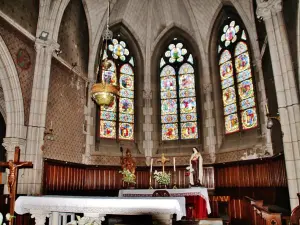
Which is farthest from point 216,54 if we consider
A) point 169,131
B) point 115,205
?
point 115,205

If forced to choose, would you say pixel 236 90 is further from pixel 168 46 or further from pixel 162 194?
pixel 162 194

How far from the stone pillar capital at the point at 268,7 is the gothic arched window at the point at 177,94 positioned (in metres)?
7.39

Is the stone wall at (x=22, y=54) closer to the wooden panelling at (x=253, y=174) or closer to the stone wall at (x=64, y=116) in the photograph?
the stone wall at (x=64, y=116)

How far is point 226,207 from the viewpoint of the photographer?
525 inches

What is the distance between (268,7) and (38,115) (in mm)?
8413

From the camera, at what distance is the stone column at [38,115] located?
32.8ft

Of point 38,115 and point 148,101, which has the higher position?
point 148,101

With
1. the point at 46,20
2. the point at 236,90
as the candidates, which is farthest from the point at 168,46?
the point at 46,20

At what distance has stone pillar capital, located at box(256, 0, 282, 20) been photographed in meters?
8.85

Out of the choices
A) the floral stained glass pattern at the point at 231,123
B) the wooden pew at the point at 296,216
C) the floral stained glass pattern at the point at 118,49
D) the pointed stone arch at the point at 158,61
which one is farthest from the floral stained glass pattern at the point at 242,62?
the wooden pew at the point at 296,216

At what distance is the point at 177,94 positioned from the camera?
1644cm

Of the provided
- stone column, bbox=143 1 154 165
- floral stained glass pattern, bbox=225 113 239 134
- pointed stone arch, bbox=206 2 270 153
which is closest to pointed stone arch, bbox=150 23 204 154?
stone column, bbox=143 1 154 165

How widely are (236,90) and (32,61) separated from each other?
9.22 meters

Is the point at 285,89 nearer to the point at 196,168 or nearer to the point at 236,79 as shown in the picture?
the point at 196,168
